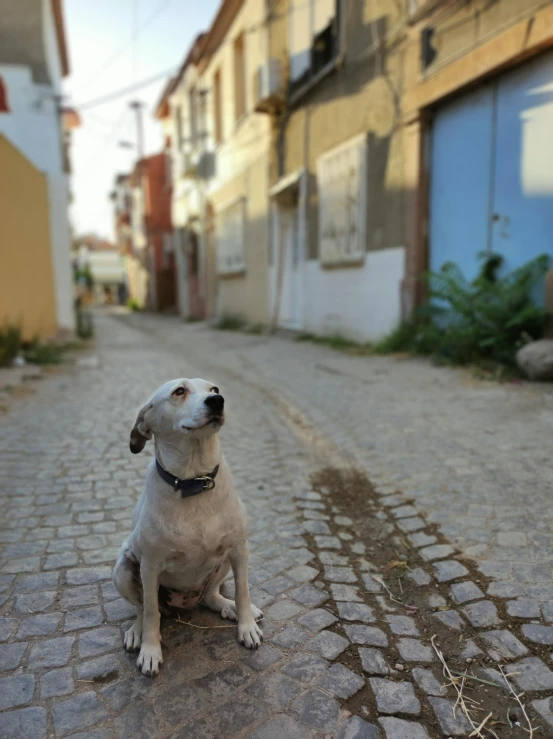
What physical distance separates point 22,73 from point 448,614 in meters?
11.9

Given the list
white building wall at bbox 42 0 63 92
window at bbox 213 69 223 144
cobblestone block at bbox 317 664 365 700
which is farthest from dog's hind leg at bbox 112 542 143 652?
window at bbox 213 69 223 144

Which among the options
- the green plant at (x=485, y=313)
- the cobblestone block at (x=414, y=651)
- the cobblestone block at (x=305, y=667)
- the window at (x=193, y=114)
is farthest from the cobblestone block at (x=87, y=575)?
the window at (x=193, y=114)

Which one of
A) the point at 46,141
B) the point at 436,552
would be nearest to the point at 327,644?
the point at 436,552

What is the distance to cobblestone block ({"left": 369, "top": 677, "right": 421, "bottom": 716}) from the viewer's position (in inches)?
67.7

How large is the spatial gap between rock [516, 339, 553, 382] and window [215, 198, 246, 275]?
935cm

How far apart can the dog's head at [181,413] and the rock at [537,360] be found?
4.33 meters

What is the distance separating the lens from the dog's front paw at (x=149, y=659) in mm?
1869

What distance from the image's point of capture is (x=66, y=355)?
9539 mm

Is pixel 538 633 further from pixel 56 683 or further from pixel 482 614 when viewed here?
pixel 56 683

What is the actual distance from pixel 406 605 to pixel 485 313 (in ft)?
14.5

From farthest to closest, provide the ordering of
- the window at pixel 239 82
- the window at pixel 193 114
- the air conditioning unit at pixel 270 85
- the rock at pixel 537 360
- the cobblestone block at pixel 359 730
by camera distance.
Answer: the window at pixel 193 114
the window at pixel 239 82
the air conditioning unit at pixel 270 85
the rock at pixel 537 360
the cobblestone block at pixel 359 730

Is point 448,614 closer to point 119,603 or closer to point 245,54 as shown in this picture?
point 119,603

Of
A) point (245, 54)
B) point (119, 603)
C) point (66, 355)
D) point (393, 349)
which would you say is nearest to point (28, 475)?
point (119, 603)

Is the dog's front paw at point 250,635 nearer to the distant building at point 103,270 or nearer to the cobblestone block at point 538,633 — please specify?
the cobblestone block at point 538,633
